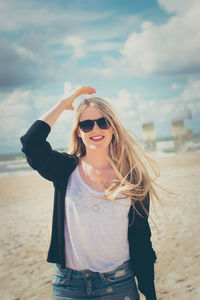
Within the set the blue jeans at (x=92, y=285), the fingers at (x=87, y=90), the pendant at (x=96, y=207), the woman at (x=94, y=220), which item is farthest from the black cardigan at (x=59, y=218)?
the fingers at (x=87, y=90)

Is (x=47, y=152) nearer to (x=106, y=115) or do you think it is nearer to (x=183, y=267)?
(x=106, y=115)

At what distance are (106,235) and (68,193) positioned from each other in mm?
406

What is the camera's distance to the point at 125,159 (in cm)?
232

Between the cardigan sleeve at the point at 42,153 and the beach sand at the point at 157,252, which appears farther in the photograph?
the beach sand at the point at 157,252

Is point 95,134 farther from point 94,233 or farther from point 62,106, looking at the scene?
point 94,233

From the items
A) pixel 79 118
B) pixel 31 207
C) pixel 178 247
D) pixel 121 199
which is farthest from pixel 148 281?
pixel 31 207

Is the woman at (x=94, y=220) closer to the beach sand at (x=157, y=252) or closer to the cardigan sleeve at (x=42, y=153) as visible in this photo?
the cardigan sleeve at (x=42, y=153)

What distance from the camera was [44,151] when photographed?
1937 mm

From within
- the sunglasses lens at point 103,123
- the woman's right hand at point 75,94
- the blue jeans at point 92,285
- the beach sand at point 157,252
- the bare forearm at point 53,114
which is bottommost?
the beach sand at point 157,252

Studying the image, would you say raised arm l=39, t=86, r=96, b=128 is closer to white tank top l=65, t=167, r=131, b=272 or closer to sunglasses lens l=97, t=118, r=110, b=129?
sunglasses lens l=97, t=118, r=110, b=129

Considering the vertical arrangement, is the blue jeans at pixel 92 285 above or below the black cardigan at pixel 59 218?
below

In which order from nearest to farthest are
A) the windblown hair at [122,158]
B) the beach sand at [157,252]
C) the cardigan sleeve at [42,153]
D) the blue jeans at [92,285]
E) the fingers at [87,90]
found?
the blue jeans at [92,285]
the cardigan sleeve at [42,153]
the windblown hair at [122,158]
the fingers at [87,90]
the beach sand at [157,252]

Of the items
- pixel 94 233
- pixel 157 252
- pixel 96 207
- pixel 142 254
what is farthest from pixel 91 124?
pixel 157 252

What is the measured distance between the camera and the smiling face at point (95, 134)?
7.00 ft
